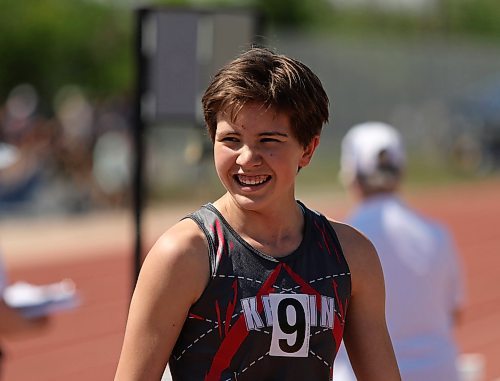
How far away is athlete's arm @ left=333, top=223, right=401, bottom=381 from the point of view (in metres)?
2.53

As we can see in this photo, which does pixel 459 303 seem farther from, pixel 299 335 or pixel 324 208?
pixel 324 208

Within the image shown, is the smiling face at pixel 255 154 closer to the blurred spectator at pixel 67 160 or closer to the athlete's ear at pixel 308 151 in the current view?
the athlete's ear at pixel 308 151

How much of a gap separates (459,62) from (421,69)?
75.4 inches

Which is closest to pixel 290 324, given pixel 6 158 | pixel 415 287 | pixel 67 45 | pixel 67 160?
pixel 415 287

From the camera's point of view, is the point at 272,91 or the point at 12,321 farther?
the point at 12,321

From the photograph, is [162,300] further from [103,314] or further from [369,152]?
[103,314]

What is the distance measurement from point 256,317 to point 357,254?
318mm

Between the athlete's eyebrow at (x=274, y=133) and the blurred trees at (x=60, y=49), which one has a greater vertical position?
the blurred trees at (x=60, y=49)

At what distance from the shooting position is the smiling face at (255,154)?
7.76ft

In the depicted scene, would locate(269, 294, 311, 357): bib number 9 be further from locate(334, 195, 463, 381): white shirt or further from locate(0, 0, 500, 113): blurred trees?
locate(0, 0, 500, 113): blurred trees

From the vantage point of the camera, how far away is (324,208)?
22.4 metres

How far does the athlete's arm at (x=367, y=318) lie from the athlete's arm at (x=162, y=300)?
383mm

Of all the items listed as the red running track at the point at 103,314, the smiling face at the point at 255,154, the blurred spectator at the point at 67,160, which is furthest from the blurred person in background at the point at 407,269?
the blurred spectator at the point at 67,160

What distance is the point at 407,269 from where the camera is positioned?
430 cm
